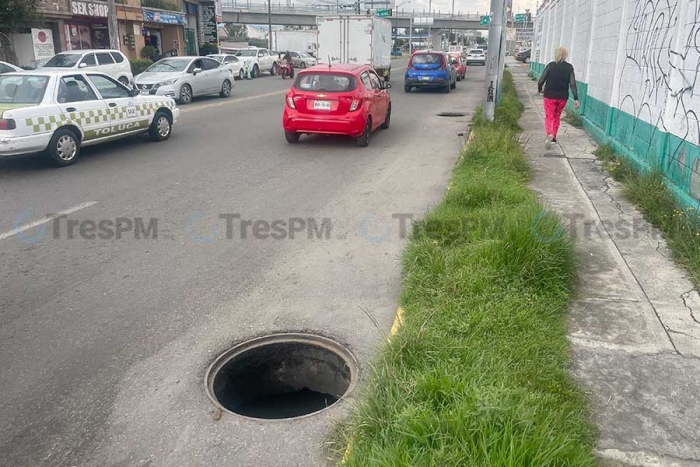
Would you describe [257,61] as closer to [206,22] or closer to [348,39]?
[348,39]

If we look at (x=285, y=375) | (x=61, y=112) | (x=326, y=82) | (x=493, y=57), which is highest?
(x=493, y=57)

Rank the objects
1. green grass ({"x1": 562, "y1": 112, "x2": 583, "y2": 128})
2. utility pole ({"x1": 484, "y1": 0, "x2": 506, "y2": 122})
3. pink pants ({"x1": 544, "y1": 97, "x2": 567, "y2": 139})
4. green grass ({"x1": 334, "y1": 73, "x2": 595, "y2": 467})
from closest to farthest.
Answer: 1. green grass ({"x1": 334, "y1": 73, "x2": 595, "y2": 467})
2. pink pants ({"x1": 544, "y1": 97, "x2": 567, "y2": 139})
3. utility pole ({"x1": 484, "y1": 0, "x2": 506, "y2": 122})
4. green grass ({"x1": 562, "y1": 112, "x2": 583, "y2": 128})

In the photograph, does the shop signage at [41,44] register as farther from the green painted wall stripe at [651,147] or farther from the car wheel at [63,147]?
the green painted wall stripe at [651,147]

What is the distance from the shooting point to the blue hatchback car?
24297 mm

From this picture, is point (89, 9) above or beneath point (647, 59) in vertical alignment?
above

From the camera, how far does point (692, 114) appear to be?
6.69 metres

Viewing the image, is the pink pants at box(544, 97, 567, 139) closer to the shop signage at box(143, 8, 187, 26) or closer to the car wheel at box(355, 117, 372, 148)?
the car wheel at box(355, 117, 372, 148)

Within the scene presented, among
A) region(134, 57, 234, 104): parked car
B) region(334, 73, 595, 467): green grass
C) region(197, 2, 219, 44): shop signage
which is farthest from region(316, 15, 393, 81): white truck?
region(197, 2, 219, 44): shop signage

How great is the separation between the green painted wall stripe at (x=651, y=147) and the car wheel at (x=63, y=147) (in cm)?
874

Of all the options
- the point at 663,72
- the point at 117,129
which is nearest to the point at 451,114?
the point at 663,72

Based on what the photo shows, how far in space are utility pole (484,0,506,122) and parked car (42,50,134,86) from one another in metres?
11.3

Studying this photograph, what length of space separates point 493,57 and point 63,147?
9401 millimetres

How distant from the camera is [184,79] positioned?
19.2 metres

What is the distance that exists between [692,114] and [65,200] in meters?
7.69
